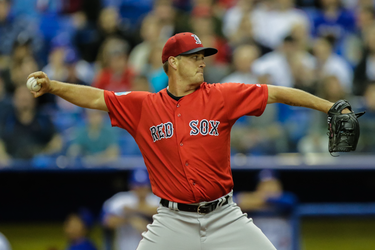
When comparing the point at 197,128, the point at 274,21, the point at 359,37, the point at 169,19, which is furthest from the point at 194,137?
the point at 359,37

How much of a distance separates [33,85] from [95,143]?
3429 mm

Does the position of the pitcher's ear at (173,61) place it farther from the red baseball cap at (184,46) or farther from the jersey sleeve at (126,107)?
the jersey sleeve at (126,107)

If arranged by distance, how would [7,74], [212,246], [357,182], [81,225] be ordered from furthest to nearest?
[7,74] < [357,182] < [81,225] < [212,246]

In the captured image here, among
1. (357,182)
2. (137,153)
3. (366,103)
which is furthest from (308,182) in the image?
(137,153)

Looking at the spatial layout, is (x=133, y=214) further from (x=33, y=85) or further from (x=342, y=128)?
(x=342, y=128)

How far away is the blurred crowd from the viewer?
729 centimetres

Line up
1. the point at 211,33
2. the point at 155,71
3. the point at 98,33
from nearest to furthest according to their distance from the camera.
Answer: the point at 155,71, the point at 211,33, the point at 98,33

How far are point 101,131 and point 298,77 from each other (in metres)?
2.87

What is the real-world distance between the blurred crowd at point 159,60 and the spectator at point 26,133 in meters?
0.01

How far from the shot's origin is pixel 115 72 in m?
8.42

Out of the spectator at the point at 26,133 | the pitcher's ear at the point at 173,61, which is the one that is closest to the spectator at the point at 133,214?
the spectator at the point at 26,133

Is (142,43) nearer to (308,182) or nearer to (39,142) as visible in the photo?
(39,142)

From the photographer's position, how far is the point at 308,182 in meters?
7.69

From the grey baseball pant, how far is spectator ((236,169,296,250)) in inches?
111
